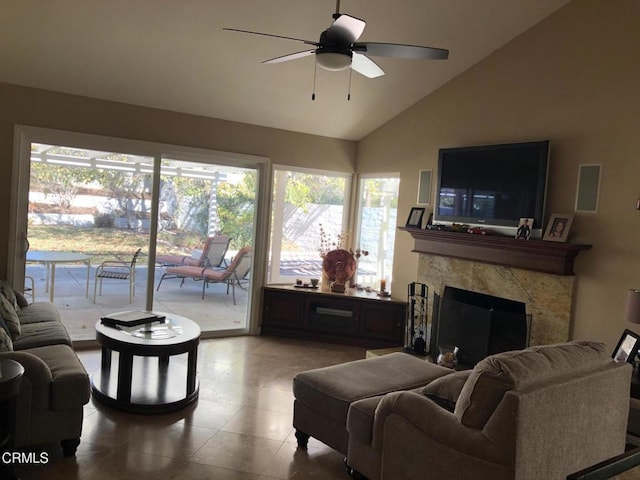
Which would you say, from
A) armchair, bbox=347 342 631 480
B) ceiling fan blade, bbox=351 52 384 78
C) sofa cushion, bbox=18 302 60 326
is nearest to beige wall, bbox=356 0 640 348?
armchair, bbox=347 342 631 480

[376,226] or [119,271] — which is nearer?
[119,271]

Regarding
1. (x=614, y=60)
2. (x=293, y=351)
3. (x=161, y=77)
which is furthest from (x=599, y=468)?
(x=161, y=77)

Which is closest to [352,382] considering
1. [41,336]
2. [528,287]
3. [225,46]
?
[528,287]

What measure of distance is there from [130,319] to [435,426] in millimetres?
2633

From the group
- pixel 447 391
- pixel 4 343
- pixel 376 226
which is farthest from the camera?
pixel 376 226

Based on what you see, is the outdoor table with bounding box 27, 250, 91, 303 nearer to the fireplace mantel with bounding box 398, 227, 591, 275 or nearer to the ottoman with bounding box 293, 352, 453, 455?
the ottoman with bounding box 293, 352, 453, 455

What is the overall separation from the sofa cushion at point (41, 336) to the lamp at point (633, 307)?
3.90 meters

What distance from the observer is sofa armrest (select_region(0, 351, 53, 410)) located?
9.24ft

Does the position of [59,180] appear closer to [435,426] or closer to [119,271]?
[119,271]

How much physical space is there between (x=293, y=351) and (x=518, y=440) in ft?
11.6

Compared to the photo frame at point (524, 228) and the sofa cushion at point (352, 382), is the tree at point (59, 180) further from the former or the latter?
the photo frame at point (524, 228)

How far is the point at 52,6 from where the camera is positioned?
148 inches

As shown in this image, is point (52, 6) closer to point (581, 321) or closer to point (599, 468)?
point (599, 468)

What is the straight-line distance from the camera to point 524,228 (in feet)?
13.7
